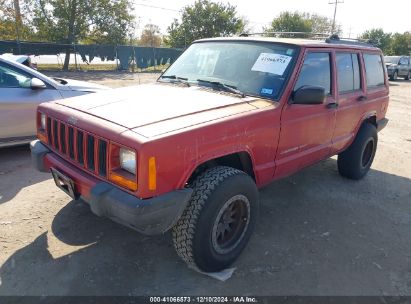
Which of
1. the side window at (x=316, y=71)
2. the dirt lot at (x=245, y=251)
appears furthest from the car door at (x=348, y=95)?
the dirt lot at (x=245, y=251)

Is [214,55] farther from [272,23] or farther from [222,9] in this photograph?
[272,23]

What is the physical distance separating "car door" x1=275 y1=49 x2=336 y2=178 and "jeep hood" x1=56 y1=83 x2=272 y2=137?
39 cm

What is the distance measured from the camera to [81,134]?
2.81 metres

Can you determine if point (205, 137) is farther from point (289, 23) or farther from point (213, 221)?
point (289, 23)

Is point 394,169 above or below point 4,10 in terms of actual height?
below

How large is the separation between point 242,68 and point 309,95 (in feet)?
2.38

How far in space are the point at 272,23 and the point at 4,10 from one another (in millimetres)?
29740

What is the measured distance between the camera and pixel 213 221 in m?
2.78

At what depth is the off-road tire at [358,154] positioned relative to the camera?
4949 mm

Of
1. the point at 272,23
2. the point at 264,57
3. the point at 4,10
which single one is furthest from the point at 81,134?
the point at 272,23

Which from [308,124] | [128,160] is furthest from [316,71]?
[128,160]

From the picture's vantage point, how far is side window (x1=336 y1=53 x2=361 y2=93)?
4.21 meters

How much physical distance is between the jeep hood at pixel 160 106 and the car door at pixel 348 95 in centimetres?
140

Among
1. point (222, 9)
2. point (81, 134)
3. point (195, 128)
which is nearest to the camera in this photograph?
point (195, 128)
